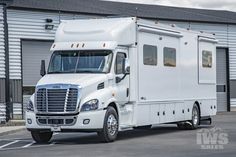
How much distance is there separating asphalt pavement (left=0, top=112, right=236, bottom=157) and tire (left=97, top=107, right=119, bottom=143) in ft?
0.70

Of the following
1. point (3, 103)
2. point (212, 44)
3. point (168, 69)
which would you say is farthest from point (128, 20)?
point (3, 103)

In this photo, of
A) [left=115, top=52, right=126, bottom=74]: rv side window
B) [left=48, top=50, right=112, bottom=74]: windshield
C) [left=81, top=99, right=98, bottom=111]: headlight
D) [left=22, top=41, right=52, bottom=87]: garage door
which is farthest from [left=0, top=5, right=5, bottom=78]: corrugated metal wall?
[left=81, top=99, right=98, bottom=111]: headlight

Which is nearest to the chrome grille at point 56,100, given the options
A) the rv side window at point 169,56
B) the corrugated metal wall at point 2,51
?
the rv side window at point 169,56

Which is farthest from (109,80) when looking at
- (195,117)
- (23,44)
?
(23,44)

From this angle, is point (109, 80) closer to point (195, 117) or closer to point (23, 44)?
point (195, 117)

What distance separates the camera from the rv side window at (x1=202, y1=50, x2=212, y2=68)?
2497 centimetres

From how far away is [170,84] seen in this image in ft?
71.1

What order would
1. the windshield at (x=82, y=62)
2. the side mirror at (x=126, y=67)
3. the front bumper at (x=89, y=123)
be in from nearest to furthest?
the front bumper at (x=89, y=123) → the windshield at (x=82, y=62) → the side mirror at (x=126, y=67)

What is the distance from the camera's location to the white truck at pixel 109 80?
1727 centimetres

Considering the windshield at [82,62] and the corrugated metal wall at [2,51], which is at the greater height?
the corrugated metal wall at [2,51]

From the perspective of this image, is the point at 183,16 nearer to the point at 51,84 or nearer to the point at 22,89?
the point at 22,89

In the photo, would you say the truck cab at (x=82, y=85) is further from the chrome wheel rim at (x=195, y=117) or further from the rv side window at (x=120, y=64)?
the chrome wheel rim at (x=195, y=117)

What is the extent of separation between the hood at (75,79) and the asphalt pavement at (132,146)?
175 centimetres

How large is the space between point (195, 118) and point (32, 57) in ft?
42.2
